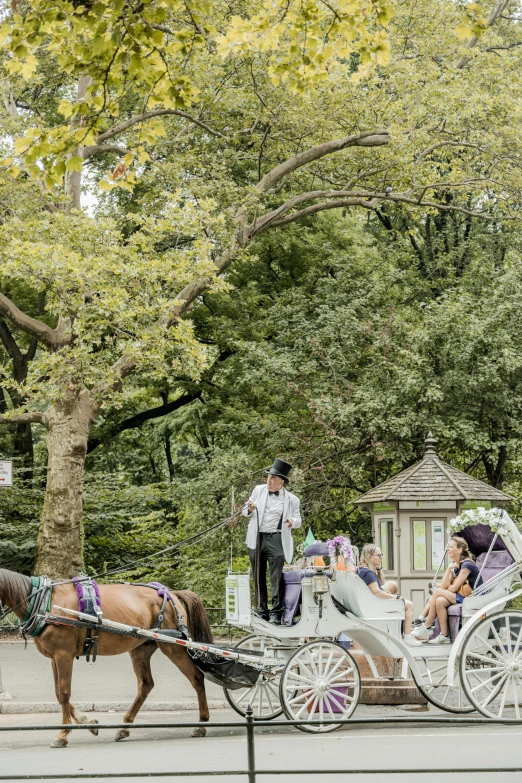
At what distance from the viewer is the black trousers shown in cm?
1063

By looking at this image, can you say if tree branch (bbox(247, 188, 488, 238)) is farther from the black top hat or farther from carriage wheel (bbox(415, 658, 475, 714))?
carriage wheel (bbox(415, 658, 475, 714))

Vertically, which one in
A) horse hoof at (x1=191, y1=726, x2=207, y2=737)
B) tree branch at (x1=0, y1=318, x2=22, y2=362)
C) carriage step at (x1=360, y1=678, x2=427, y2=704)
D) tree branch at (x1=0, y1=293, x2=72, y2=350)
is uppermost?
tree branch at (x1=0, y1=318, x2=22, y2=362)

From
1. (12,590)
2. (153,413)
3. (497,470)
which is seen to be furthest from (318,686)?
(153,413)

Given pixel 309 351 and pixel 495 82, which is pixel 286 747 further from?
pixel 495 82

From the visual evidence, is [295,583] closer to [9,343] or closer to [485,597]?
[485,597]

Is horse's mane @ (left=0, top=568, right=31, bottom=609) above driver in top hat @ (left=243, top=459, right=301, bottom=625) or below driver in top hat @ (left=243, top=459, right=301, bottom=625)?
below

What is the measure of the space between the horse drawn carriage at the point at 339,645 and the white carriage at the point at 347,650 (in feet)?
0.03

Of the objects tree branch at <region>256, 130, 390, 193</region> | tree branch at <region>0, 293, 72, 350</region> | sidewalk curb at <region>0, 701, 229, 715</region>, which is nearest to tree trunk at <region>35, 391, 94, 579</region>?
tree branch at <region>0, 293, 72, 350</region>

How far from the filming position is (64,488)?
1961cm

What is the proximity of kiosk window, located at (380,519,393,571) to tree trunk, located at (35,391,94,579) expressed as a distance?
6658 mm

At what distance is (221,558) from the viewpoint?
847 inches

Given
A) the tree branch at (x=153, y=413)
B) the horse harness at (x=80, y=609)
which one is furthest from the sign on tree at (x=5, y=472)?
the tree branch at (x=153, y=413)

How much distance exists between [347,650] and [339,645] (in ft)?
0.31

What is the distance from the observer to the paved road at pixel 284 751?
8.14 metres
